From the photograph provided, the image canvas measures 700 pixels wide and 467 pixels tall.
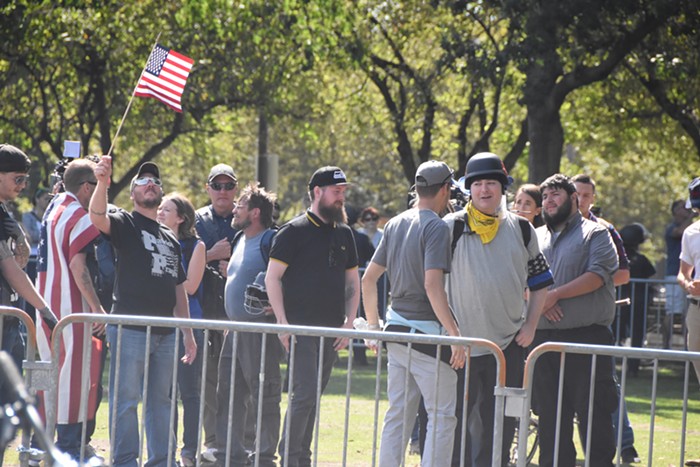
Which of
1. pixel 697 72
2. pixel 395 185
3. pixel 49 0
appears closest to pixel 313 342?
pixel 697 72

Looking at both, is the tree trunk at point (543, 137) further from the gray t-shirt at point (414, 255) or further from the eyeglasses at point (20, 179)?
the eyeglasses at point (20, 179)

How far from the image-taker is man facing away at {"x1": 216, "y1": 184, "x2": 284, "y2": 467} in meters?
7.52

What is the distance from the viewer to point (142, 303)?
711 centimetres

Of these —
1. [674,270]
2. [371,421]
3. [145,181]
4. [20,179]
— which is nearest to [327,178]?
[145,181]

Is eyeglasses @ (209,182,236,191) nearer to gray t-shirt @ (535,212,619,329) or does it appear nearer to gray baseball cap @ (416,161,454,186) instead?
gray baseball cap @ (416,161,454,186)

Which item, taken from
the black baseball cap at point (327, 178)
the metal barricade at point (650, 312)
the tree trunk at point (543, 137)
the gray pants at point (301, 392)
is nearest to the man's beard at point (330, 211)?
the black baseball cap at point (327, 178)

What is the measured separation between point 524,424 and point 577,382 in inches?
62.5

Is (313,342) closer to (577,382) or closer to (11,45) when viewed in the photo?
(577,382)

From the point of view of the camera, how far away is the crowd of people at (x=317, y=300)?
6555 millimetres

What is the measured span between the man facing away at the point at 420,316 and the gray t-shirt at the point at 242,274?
49.3 inches

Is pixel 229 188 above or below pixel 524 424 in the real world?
A: above

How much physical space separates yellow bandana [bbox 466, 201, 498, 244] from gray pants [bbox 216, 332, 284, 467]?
1777 millimetres

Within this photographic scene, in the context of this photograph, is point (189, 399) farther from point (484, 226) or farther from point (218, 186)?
point (484, 226)

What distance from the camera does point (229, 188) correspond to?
898cm
